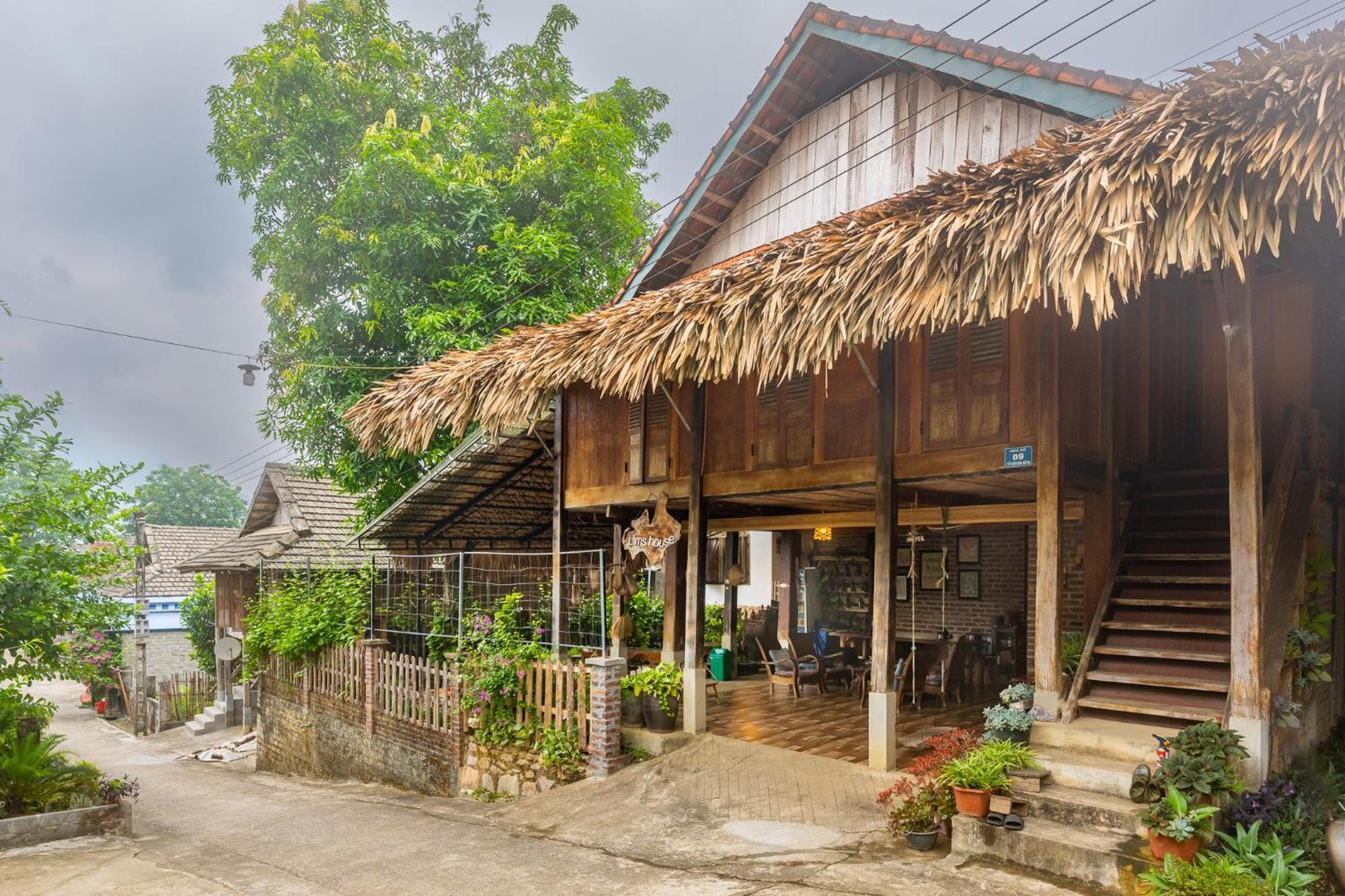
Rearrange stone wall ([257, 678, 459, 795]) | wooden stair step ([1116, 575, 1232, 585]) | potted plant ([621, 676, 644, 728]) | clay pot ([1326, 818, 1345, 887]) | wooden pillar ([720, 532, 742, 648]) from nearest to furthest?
clay pot ([1326, 818, 1345, 887]) → wooden stair step ([1116, 575, 1232, 585]) → potted plant ([621, 676, 644, 728]) → stone wall ([257, 678, 459, 795]) → wooden pillar ([720, 532, 742, 648])

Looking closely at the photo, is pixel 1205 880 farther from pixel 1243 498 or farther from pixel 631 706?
pixel 631 706

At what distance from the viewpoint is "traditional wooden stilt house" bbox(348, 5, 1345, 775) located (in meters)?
4.88

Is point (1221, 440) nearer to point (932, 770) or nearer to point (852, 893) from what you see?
point (932, 770)

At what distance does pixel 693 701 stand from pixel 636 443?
293cm

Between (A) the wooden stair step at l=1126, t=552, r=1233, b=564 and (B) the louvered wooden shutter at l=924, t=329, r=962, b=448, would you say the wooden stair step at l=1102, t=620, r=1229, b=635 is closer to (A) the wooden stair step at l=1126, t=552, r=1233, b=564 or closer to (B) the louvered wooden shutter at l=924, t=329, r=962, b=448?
(A) the wooden stair step at l=1126, t=552, r=1233, b=564

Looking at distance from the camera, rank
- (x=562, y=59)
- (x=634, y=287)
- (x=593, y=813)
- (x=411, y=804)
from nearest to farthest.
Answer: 1. (x=593, y=813)
2. (x=411, y=804)
3. (x=634, y=287)
4. (x=562, y=59)

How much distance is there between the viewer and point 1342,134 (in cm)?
422

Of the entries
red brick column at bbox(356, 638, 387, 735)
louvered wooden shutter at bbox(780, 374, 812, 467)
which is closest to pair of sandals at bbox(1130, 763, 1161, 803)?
louvered wooden shutter at bbox(780, 374, 812, 467)

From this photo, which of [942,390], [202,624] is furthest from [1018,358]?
[202,624]

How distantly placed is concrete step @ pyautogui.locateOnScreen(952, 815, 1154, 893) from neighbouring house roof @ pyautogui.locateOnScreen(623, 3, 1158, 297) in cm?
538

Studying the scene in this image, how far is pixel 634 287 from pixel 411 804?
700cm

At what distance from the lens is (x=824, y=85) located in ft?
33.8

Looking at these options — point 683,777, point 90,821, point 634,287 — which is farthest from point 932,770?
point 634,287

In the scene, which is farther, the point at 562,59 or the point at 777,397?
the point at 562,59
